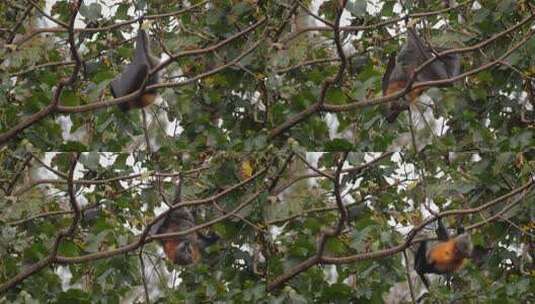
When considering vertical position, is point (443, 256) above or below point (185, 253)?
below

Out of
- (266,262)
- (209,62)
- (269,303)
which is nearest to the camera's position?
(269,303)

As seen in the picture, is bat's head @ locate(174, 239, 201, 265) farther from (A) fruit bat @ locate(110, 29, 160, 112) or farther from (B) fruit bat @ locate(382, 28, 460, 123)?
(B) fruit bat @ locate(382, 28, 460, 123)

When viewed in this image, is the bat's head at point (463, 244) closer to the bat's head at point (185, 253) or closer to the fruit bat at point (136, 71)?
the bat's head at point (185, 253)

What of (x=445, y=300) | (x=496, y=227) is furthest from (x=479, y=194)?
(x=445, y=300)

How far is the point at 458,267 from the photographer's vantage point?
7.06m

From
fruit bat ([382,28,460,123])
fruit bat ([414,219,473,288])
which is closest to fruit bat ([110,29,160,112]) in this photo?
fruit bat ([382,28,460,123])

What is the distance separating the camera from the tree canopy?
6.46m

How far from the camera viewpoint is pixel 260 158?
20.5ft

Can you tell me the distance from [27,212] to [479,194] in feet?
8.70

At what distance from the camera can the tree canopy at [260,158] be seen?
21.2 ft

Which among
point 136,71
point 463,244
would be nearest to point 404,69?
point 463,244

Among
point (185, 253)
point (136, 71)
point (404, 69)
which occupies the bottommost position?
point (185, 253)

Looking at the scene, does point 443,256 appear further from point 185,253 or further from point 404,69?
point 185,253

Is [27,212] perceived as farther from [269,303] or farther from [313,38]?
[313,38]
